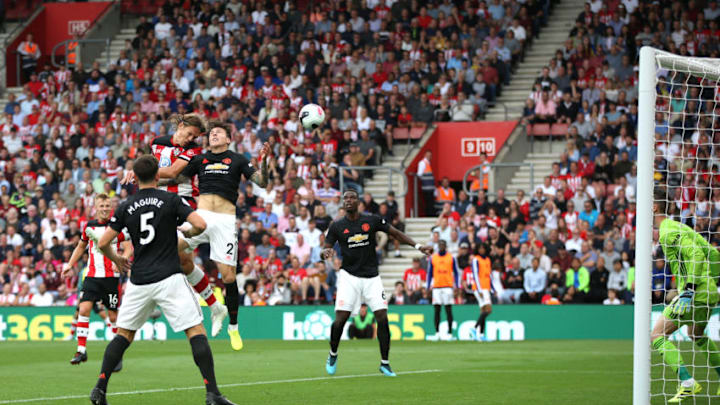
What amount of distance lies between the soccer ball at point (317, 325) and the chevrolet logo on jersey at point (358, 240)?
9.52 metres

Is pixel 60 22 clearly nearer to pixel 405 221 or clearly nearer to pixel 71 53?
pixel 71 53

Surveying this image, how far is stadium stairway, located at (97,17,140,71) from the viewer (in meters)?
38.1

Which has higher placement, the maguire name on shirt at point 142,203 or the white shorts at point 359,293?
the maguire name on shirt at point 142,203

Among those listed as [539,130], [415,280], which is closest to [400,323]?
[415,280]

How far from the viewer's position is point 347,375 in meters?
14.6

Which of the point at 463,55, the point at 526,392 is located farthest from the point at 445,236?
the point at 526,392

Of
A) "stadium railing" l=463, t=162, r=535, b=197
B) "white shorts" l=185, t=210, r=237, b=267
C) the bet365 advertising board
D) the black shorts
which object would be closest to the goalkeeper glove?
"white shorts" l=185, t=210, r=237, b=267

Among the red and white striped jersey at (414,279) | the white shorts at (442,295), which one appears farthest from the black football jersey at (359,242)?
the red and white striped jersey at (414,279)

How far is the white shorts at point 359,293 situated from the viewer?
15016 millimetres

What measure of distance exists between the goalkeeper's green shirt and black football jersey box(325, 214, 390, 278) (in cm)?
416

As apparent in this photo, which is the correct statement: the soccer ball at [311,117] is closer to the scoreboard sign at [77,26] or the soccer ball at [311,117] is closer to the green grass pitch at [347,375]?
the green grass pitch at [347,375]

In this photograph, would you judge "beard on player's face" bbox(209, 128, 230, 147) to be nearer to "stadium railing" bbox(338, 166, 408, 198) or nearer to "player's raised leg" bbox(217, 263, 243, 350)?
"player's raised leg" bbox(217, 263, 243, 350)

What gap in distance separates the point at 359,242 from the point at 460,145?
15.8 metres

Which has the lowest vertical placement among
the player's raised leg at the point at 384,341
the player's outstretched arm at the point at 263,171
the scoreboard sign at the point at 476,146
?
the player's raised leg at the point at 384,341
